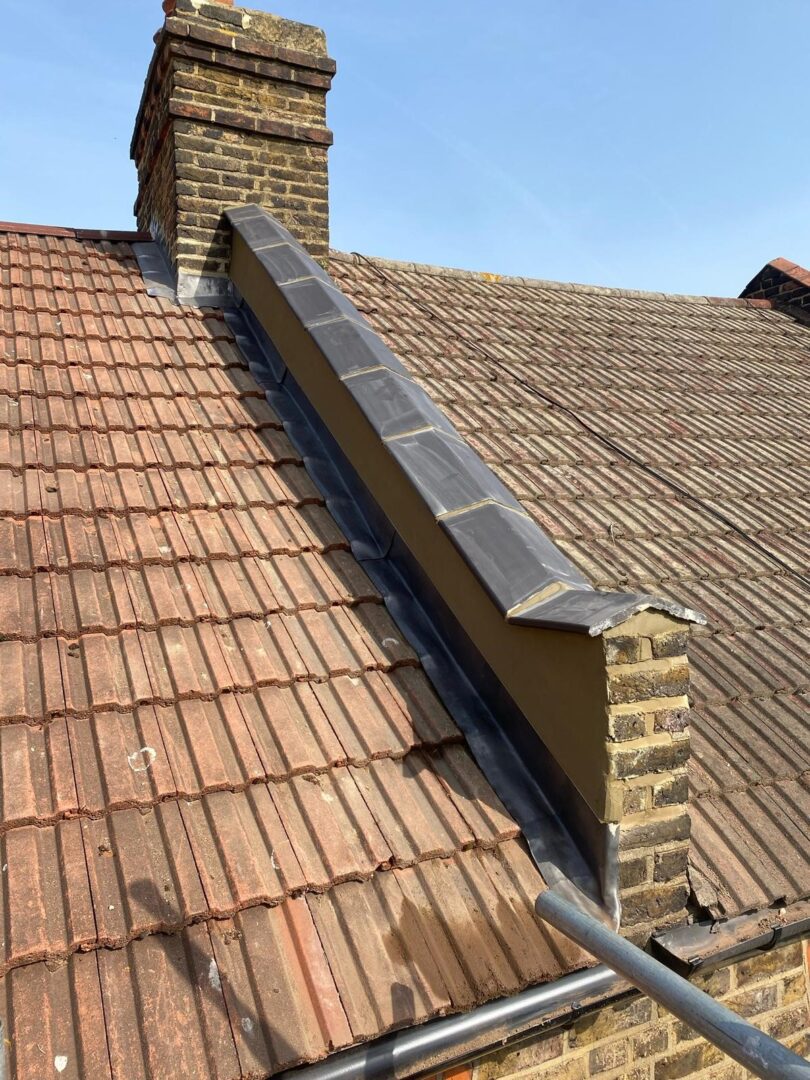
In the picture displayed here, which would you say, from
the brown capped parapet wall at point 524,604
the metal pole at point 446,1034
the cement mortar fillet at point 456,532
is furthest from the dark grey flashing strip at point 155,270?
the metal pole at point 446,1034

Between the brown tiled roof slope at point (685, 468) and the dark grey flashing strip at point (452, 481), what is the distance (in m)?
0.96

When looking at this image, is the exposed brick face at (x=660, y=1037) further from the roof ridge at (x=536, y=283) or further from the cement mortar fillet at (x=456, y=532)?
the roof ridge at (x=536, y=283)

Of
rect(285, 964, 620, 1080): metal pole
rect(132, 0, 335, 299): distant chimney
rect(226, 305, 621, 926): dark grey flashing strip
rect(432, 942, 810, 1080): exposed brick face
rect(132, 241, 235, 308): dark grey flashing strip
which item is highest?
rect(132, 0, 335, 299): distant chimney

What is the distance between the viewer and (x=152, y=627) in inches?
123

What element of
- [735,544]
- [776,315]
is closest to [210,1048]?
[735,544]

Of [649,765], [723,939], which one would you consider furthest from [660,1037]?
[649,765]

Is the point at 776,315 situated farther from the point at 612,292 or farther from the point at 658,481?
the point at 658,481

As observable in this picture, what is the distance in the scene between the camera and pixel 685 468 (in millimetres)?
5734

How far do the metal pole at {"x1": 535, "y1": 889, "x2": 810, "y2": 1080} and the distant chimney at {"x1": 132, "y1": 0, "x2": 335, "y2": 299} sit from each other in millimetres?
4721

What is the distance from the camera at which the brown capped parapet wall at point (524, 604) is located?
102 inches

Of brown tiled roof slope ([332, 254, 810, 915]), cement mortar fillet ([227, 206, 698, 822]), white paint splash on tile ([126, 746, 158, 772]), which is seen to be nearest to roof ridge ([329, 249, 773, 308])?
brown tiled roof slope ([332, 254, 810, 915])

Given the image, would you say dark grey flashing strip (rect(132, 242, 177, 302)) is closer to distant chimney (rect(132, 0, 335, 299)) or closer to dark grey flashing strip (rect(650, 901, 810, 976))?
distant chimney (rect(132, 0, 335, 299))

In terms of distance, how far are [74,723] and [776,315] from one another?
33.6 feet

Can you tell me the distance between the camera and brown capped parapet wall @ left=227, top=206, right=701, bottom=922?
258cm
